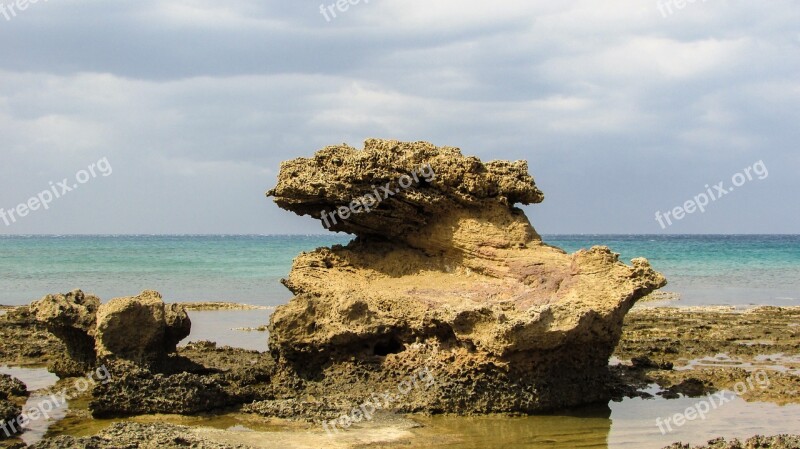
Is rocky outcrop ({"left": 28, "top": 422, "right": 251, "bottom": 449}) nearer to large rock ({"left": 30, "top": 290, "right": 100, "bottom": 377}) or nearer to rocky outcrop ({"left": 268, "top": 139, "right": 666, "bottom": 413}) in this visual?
rocky outcrop ({"left": 268, "top": 139, "right": 666, "bottom": 413})

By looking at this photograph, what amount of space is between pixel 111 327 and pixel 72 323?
103 centimetres

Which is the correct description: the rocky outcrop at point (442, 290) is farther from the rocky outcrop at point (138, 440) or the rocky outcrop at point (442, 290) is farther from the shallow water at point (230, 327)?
the shallow water at point (230, 327)

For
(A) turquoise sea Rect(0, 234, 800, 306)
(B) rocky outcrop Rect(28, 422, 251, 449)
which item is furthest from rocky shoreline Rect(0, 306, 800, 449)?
(A) turquoise sea Rect(0, 234, 800, 306)

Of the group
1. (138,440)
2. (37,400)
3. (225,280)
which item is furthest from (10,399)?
(225,280)

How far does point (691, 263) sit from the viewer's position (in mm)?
45562

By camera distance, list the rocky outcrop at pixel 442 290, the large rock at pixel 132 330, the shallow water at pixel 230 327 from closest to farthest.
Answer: the rocky outcrop at pixel 442 290, the large rock at pixel 132 330, the shallow water at pixel 230 327

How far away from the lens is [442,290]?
991 cm

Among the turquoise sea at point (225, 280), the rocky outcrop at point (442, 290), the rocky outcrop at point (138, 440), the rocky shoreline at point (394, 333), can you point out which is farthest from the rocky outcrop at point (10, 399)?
the turquoise sea at point (225, 280)

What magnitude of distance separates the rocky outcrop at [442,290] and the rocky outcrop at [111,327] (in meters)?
1.37

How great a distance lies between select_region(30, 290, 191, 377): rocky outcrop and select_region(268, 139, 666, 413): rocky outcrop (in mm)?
1374

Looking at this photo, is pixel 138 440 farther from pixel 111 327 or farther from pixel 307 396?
pixel 111 327

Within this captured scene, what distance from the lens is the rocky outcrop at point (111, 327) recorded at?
30.8ft

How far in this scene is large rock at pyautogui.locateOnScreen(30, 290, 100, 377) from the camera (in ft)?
32.8

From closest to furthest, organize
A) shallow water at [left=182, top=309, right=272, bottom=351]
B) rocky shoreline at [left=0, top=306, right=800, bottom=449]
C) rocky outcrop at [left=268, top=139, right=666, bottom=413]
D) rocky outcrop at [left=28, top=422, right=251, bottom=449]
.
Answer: rocky outcrop at [left=28, top=422, right=251, bottom=449], rocky shoreline at [left=0, top=306, right=800, bottom=449], rocky outcrop at [left=268, top=139, right=666, bottom=413], shallow water at [left=182, top=309, right=272, bottom=351]
